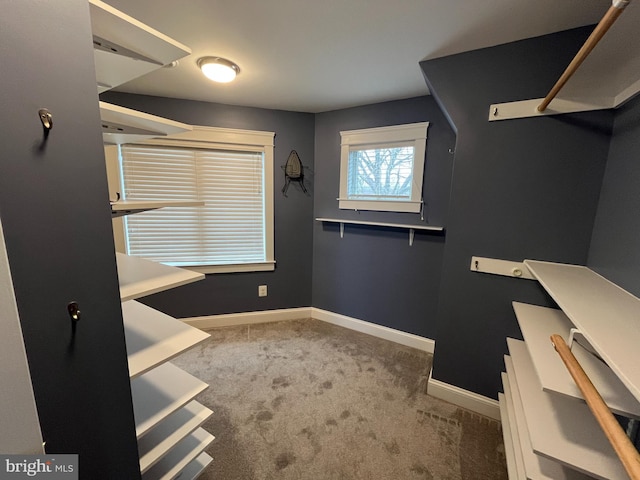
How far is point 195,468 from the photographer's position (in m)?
1.33

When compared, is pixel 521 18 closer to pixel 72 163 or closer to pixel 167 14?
pixel 167 14

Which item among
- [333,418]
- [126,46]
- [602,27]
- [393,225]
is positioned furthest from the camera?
[393,225]

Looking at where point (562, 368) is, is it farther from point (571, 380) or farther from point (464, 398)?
point (464, 398)

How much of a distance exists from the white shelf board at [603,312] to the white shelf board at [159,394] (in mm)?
1434

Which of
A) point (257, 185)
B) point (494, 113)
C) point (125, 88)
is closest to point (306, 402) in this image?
point (257, 185)

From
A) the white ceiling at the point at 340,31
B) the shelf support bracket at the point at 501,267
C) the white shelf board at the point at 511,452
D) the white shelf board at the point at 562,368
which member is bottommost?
the white shelf board at the point at 511,452

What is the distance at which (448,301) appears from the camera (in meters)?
1.89

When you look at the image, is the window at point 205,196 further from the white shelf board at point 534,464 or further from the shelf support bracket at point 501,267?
the white shelf board at point 534,464

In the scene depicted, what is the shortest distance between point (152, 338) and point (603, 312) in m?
1.75

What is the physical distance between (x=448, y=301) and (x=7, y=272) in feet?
6.88

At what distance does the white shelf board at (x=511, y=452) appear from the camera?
3.76 ft

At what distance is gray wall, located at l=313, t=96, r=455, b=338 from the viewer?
2365 mm

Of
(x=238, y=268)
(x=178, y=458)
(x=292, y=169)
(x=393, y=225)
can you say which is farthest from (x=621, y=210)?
(x=238, y=268)

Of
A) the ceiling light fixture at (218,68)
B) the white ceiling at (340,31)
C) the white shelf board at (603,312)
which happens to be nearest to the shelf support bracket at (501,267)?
the white shelf board at (603,312)
